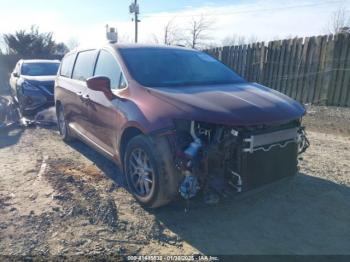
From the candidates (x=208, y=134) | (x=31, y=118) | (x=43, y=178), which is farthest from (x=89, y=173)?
(x=31, y=118)

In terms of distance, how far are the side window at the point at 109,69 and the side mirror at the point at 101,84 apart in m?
0.13

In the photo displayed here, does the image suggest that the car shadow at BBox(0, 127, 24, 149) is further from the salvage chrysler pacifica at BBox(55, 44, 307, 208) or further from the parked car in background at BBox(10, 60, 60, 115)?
the salvage chrysler pacifica at BBox(55, 44, 307, 208)

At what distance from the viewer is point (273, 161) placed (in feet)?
11.8

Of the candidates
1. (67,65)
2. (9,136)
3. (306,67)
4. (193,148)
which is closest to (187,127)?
(193,148)

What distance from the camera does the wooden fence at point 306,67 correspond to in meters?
9.32

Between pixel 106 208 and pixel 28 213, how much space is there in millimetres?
861

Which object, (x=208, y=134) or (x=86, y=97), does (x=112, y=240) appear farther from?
(x=86, y=97)

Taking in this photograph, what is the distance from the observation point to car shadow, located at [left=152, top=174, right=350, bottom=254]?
3.17 metres

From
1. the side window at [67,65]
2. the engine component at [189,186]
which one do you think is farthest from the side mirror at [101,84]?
the side window at [67,65]

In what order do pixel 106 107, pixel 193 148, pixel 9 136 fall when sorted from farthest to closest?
pixel 9 136
pixel 106 107
pixel 193 148

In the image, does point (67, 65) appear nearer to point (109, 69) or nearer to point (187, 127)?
point (109, 69)

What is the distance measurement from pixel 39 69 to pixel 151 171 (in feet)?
29.6

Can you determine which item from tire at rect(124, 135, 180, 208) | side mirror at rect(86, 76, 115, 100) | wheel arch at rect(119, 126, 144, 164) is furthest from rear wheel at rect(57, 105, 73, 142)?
tire at rect(124, 135, 180, 208)

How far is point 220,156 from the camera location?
3314 mm
